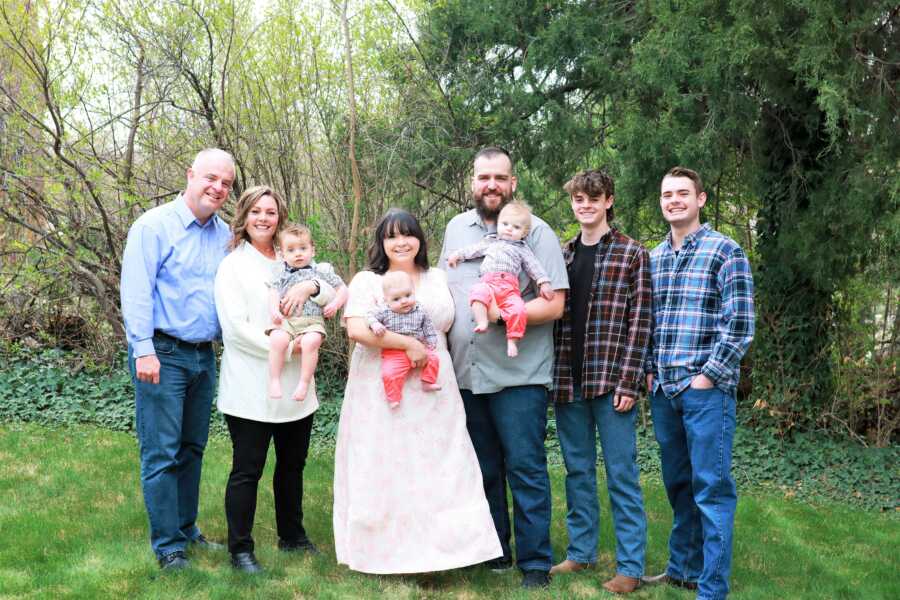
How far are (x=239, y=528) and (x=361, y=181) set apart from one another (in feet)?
14.2

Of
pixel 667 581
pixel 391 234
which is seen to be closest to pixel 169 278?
pixel 391 234

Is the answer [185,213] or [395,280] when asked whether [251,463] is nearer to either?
[395,280]

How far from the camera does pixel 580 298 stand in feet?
13.6

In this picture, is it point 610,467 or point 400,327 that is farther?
point 610,467

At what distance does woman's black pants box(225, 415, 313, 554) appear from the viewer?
13.4 ft

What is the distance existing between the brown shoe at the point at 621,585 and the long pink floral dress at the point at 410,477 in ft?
1.99

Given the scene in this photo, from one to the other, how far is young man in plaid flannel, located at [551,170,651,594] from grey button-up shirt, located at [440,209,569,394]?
152 mm

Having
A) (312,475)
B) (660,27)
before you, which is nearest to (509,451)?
(312,475)

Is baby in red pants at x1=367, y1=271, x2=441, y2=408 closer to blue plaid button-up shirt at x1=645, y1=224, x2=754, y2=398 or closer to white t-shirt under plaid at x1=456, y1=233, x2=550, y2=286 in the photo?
white t-shirt under plaid at x1=456, y1=233, x2=550, y2=286

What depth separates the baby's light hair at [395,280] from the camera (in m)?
3.85

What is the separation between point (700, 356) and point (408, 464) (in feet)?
4.78

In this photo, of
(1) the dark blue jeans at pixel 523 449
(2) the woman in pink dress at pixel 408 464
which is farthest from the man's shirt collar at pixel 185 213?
(1) the dark blue jeans at pixel 523 449

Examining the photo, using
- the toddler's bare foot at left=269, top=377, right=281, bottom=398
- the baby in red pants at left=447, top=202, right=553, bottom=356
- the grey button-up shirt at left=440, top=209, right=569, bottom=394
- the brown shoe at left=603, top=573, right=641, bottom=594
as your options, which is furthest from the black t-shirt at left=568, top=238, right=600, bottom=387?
the toddler's bare foot at left=269, top=377, right=281, bottom=398

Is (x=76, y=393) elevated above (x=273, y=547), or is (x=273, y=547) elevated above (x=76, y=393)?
(x=76, y=393)
